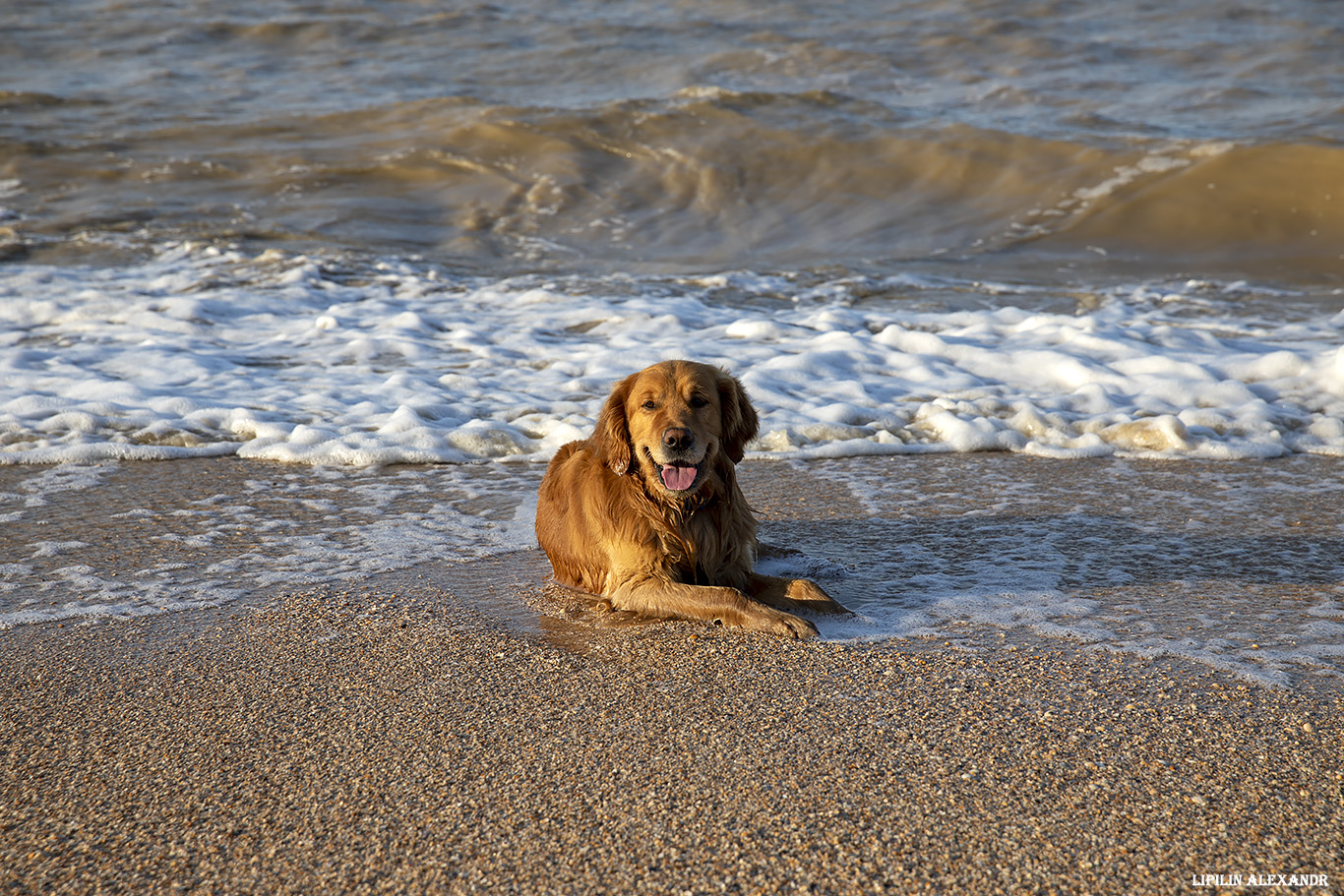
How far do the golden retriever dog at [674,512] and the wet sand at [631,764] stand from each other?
152 millimetres

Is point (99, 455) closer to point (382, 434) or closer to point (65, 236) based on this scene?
point (382, 434)

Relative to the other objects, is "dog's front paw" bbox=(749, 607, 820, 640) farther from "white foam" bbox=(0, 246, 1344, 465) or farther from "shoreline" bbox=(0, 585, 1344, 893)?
"white foam" bbox=(0, 246, 1344, 465)

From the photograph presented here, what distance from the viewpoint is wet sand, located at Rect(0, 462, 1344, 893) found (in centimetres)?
224

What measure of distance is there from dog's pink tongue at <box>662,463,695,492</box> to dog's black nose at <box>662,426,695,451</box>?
4.3 inches

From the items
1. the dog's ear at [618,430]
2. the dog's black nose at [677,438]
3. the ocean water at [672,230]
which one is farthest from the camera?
the ocean water at [672,230]

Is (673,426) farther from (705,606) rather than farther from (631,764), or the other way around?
(631,764)

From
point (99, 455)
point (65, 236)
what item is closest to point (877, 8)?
point (65, 236)

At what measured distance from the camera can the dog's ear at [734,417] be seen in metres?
3.84

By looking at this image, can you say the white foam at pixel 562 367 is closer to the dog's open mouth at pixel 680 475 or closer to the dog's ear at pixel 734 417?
the dog's ear at pixel 734 417

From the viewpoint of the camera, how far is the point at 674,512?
3.75 m

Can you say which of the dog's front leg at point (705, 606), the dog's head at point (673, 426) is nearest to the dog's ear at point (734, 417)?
the dog's head at point (673, 426)

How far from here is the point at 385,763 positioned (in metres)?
2.69

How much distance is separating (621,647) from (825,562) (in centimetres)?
105

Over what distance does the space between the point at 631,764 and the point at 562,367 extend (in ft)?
16.6
